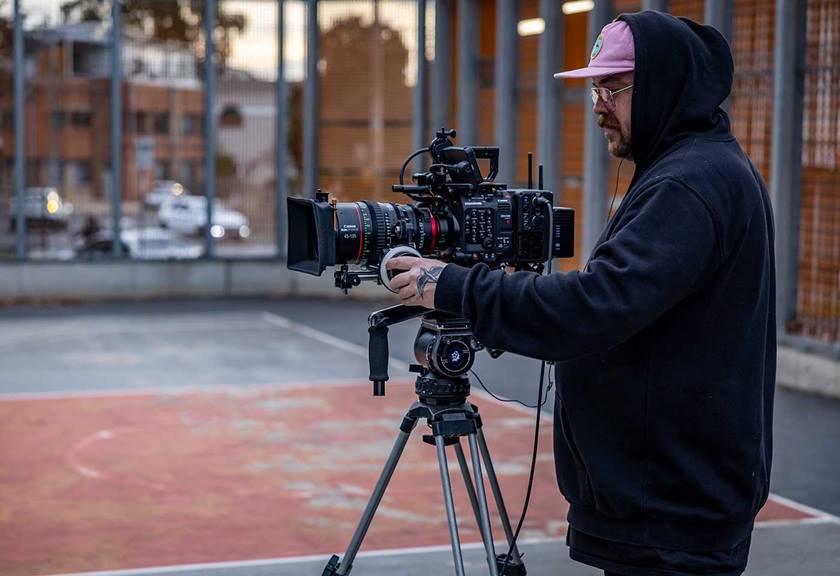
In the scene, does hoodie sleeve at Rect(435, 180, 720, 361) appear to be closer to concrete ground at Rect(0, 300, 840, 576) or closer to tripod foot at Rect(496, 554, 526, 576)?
tripod foot at Rect(496, 554, 526, 576)

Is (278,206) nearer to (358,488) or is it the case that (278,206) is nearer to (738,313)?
(358,488)

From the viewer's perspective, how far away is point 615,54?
2727 mm

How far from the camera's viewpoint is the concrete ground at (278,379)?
566 centimetres

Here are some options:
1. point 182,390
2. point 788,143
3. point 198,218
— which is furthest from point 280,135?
point 788,143

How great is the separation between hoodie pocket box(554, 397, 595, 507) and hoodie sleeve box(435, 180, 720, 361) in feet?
1.02

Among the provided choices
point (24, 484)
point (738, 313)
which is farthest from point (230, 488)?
point (738, 313)

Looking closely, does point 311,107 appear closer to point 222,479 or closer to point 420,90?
point 420,90

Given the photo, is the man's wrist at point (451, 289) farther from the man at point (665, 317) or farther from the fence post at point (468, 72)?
the fence post at point (468, 72)

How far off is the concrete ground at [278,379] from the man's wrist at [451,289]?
118 inches

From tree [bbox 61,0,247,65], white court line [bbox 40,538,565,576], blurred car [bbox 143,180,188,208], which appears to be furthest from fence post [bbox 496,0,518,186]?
white court line [bbox 40,538,565,576]

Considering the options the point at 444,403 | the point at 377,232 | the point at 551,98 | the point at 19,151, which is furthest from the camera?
the point at 19,151

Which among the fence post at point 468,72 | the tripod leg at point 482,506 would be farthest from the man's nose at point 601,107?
the fence post at point 468,72

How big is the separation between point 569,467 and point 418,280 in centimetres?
56

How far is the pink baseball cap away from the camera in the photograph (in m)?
2.71
